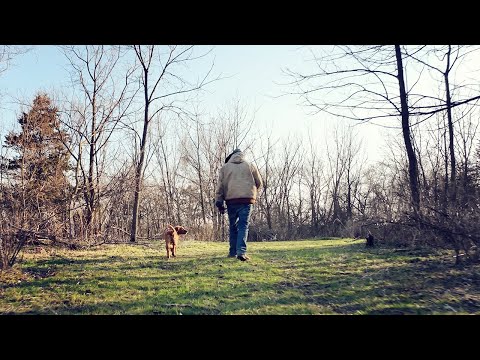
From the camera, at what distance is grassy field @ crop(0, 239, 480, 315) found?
3318 millimetres

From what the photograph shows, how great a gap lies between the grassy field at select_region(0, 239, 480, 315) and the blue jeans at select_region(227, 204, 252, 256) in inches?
13.8

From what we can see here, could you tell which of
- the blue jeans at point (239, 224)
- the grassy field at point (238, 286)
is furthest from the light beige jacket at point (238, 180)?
the grassy field at point (238, 286)

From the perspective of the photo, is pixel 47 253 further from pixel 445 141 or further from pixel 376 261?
pixel 445 141

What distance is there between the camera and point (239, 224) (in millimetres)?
6172

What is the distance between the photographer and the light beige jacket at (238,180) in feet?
20.5

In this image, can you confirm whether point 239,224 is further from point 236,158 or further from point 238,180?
point 236,158

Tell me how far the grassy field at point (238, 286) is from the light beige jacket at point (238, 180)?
125 centimetres

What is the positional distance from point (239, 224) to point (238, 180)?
85 centimetres

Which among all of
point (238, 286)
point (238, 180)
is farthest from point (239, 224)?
point (238, 286)

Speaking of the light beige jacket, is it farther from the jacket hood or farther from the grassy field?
the grassy field

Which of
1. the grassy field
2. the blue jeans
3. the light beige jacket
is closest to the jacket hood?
the light beige jacket
